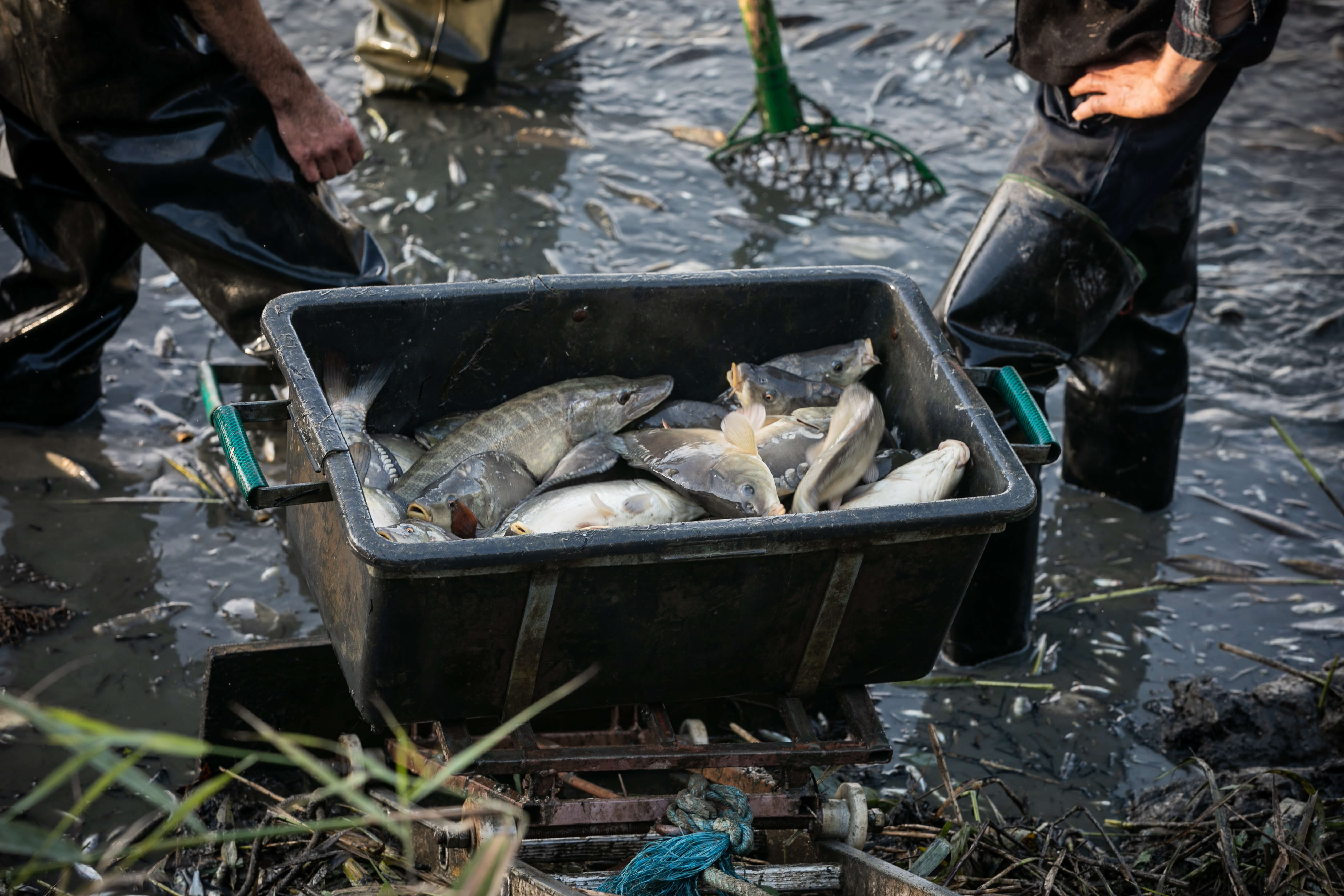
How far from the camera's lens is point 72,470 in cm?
356

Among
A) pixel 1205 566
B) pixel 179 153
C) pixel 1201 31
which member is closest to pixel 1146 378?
pixel 1205 566

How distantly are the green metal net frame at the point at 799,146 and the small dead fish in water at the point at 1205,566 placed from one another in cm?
223

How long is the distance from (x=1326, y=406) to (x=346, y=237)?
357 centimetres

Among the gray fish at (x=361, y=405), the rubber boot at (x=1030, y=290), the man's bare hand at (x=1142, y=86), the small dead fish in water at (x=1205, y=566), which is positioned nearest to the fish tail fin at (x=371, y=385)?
the gray fish at (x=361, y=405)

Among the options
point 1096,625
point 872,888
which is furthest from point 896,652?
point 1096,625

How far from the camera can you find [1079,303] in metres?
2.97

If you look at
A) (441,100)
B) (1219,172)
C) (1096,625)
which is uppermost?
(441,100)

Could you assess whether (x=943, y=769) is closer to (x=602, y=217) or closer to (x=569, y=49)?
(x=602, y=217)

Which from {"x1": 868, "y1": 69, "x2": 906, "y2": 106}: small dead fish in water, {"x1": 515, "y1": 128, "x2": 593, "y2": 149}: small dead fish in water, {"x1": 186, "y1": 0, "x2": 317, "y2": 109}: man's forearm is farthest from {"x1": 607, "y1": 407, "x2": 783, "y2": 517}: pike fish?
{"x1": 868, "y1": 69, "x2": 906, "y2": 106}: small dead fish in water

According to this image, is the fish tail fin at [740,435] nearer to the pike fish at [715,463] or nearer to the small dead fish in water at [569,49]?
the pike fish at [715,463]

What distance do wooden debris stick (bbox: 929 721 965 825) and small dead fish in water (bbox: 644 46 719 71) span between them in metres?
Answer: 4.44

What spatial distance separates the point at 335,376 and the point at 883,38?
5244mm

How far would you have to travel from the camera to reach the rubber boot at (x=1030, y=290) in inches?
115

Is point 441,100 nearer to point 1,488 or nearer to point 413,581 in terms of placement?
point 1,488
